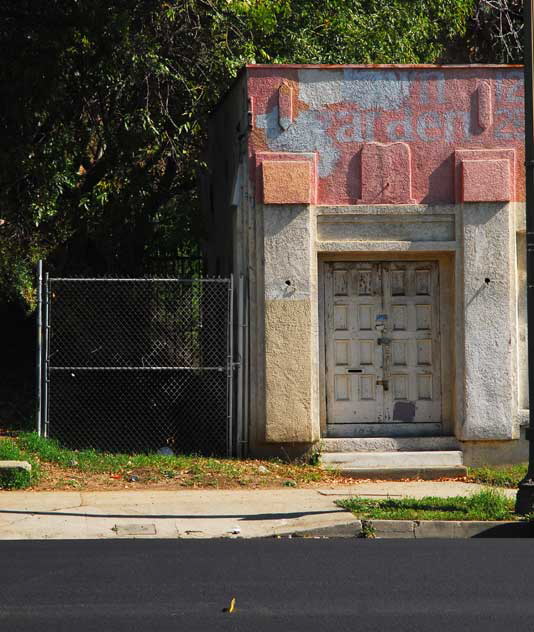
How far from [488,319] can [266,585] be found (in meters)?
7.39

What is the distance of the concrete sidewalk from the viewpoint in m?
10.5

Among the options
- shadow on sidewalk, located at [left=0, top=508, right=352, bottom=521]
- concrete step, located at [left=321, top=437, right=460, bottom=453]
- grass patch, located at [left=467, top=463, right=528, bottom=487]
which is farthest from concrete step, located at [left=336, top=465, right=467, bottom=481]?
→ shadow on sidewalk, located at [left=0, top=508, right=352, bottom=521]

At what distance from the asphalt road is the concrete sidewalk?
40 cm

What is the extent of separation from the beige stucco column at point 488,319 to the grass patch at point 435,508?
9.10ft

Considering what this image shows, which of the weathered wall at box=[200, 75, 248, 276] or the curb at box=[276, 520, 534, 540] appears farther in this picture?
the weathered wall at box=[200, 75, 248, 276]

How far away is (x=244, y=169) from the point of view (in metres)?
14.8

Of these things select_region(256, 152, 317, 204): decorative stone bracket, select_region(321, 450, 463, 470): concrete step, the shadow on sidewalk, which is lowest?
the shadow on sidewalk

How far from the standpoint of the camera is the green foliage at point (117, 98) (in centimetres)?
1634

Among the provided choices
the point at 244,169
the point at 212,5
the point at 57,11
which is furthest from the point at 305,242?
Answer: the point at 57,11

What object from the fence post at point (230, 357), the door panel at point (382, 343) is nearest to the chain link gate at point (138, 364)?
the fence post at point (230, 357)

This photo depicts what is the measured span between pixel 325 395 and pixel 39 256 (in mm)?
5423

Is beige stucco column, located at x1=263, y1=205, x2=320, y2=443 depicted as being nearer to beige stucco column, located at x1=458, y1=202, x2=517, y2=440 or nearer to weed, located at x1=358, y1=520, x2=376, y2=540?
beige stucco column, located at x1=458, y1=202, x2=517, y2=440

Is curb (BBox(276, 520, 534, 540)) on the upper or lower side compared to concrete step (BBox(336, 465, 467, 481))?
lower

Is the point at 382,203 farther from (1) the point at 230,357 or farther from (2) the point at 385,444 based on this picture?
(2) the point at 385,444
